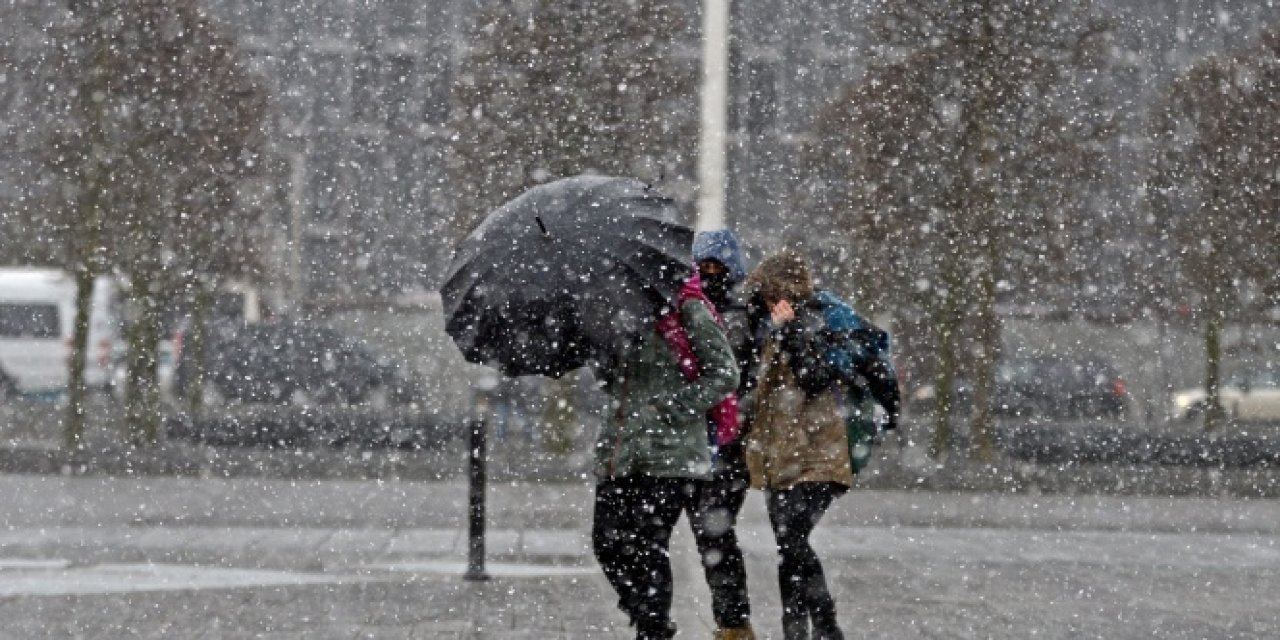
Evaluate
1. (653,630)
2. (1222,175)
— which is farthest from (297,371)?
(653,630)

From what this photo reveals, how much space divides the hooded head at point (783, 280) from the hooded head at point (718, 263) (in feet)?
0.27

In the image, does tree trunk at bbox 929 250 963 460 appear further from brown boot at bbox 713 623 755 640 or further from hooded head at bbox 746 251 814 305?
brown boot at bbox 713 623 755 640

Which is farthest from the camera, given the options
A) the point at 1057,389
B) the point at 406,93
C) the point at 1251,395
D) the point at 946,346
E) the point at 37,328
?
the point at 406,93

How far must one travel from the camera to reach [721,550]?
7.51m

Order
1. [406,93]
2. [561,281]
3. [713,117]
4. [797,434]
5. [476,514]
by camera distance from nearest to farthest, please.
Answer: [561,281], [797,434], [476,514], [713,117], [406,93]

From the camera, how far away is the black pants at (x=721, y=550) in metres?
7.48

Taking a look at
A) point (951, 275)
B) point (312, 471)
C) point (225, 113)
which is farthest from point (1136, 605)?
point (225, 113)

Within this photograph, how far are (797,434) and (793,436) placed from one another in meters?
0.02

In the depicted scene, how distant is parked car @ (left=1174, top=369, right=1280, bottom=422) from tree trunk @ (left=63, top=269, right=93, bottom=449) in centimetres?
2153

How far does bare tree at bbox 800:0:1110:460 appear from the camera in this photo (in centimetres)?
2172

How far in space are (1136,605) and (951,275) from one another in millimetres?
12468

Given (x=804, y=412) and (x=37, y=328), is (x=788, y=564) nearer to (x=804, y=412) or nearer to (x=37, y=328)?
(x=804, y=412)

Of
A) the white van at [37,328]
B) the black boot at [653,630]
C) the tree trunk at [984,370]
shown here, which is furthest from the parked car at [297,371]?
the black boot at [653,630]

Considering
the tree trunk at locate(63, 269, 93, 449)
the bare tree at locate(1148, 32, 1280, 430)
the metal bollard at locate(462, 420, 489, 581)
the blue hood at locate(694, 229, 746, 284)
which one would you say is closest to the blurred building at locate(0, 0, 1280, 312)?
the bare tree at locate(1148, 32, 1280, 430)
